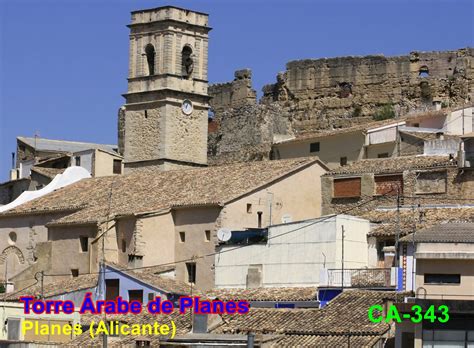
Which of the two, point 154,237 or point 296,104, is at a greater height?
point 296,104

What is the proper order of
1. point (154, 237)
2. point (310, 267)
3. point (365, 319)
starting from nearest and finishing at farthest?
point (365, 319)
point (310, 267)
point (154, 237)

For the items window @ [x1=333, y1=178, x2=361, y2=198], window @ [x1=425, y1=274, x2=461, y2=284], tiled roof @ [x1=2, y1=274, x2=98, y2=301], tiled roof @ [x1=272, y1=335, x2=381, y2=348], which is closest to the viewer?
tiled roof @ [x1=272, y1=335, x2=381, y2=348]

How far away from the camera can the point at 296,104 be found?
284 ft

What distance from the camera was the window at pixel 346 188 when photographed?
193 ft

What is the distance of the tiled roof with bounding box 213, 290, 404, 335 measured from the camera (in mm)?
43713

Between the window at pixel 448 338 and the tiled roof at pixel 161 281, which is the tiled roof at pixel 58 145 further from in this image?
the window at pixel 448 338

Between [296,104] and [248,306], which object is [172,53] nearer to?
[296,104]

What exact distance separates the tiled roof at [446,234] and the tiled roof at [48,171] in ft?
82.4

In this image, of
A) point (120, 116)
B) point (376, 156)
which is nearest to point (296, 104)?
point (120, 116)

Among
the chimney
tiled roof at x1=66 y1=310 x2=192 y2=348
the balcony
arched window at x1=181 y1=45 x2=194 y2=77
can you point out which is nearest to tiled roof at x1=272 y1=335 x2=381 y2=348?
tiled roof at x1=66 y1=310 x2=192 y2=348

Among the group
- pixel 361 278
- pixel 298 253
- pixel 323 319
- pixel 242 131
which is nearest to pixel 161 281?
pixel 298 253

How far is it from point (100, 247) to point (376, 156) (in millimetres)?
11735

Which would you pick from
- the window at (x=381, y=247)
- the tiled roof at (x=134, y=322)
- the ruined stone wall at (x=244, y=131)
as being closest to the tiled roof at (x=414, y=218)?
the window at (x=381, y=247)

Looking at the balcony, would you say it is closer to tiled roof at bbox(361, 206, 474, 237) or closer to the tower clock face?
tiled roof at bbox(361, 206, 474, 237)
